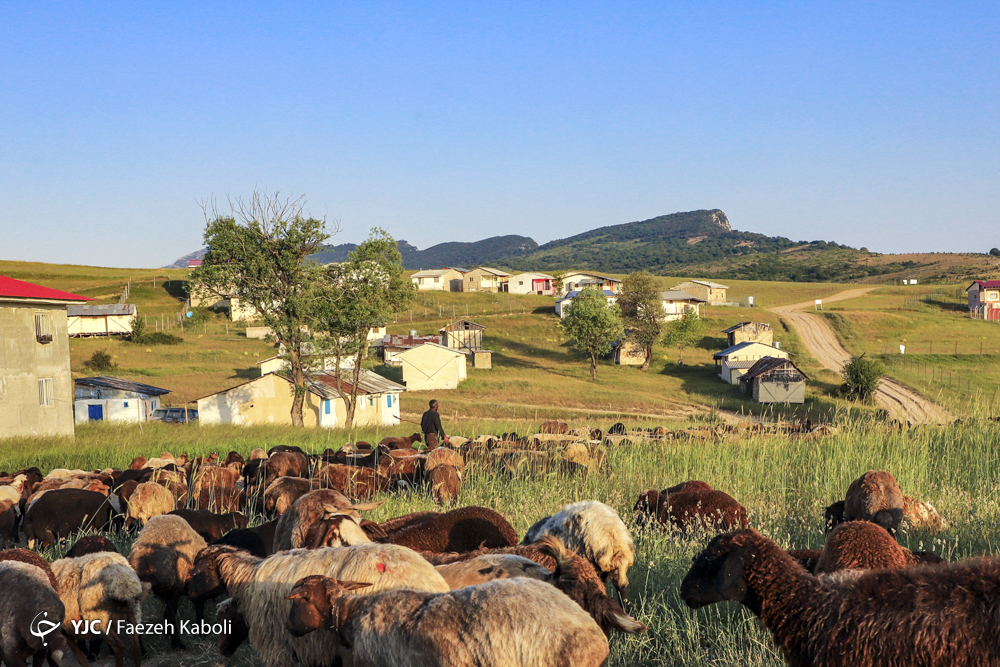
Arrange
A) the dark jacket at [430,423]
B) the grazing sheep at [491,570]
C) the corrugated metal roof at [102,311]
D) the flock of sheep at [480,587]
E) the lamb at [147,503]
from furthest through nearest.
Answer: the corrugated metal roof at [102,311], the dark jacket at [430,423], the lamb at [147,503], the grazing sheep at [491,570], the flock of sheep at [480,587]

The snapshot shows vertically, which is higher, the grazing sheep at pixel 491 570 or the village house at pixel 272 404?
the grazing sheep at pixel 491 570

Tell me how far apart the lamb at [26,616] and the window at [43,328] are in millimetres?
24040

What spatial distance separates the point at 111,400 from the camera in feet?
125

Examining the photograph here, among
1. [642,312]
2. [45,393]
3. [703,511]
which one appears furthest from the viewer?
[642,312]

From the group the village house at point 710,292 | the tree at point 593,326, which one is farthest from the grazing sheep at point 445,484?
the village house at point 710,292

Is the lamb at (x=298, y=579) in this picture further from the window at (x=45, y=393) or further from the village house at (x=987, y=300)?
the village house at (x=987, y=300)

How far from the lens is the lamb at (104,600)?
5.13 meters

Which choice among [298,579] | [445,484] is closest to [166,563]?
[298,579]

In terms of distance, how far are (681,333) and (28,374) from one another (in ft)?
198

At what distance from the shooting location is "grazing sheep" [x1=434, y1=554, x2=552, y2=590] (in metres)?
4.52

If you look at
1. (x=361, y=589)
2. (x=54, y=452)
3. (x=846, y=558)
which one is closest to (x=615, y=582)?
(x=846, y=558)

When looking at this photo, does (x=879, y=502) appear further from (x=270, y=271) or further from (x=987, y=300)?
(x=987, y=300)

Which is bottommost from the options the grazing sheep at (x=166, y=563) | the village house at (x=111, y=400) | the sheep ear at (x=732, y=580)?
the village house at (x=111, y=400)

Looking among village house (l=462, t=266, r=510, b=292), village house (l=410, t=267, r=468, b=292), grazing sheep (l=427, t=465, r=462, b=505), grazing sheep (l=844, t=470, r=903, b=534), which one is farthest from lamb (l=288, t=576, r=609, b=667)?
village house (l=410, t=267, r=468, b=292)
